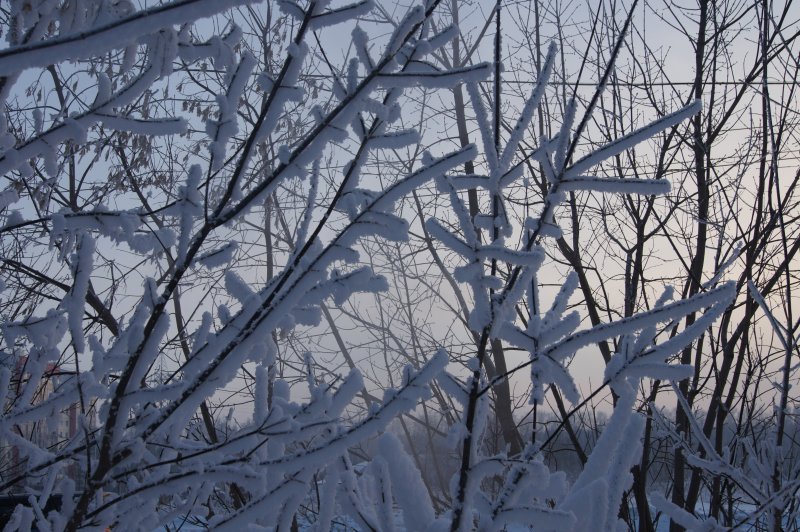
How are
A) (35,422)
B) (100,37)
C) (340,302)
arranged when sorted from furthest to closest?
(35,422), (340,302), (100,37)

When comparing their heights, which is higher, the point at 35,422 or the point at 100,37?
the point at 100,37

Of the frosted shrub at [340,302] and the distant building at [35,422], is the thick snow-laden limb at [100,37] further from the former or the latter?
the distant building at [35,422]

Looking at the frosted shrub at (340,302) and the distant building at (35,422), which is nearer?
the frosted shrub at (340,302)

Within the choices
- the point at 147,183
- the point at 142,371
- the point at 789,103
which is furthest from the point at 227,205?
the point at 147,183

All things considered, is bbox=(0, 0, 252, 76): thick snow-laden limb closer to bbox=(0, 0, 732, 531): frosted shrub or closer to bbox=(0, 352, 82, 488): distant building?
bbox=(0, 0, 732, 531): frosted shrub

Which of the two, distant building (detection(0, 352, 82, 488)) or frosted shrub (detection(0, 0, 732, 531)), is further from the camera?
distant building (detection(0, 352, 82, 488))

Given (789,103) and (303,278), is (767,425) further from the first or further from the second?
(303,278)

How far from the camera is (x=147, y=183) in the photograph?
4836 mm

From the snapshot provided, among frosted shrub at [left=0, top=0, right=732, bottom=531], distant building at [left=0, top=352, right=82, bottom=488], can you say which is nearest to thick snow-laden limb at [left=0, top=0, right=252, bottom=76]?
frosted shrub at [left=0, top=0, right=732, bottom=531]

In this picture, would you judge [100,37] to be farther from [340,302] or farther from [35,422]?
[35,422]

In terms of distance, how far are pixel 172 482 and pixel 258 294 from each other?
0.35 meters

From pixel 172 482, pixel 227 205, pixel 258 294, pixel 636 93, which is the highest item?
pixel 636 93

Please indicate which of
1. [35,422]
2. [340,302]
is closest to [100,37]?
[340,302]

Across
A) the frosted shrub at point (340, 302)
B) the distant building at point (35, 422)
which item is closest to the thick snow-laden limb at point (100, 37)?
the frosted shrub at point (340, 302)
